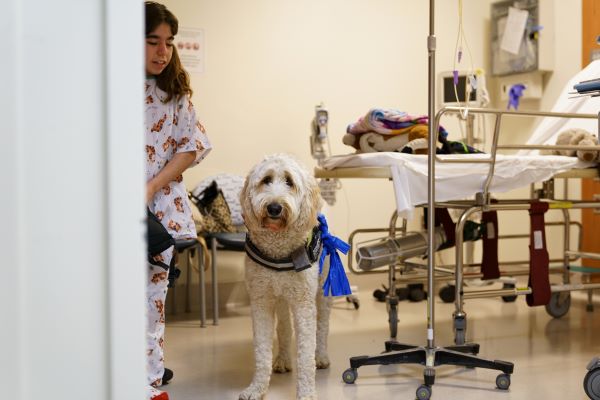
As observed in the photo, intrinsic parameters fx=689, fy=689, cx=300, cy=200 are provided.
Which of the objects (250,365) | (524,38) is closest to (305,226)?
(250,365)

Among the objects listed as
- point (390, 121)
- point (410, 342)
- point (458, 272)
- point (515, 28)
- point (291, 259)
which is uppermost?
point (515, 28)

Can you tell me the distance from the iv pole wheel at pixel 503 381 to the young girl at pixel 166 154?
1.34m

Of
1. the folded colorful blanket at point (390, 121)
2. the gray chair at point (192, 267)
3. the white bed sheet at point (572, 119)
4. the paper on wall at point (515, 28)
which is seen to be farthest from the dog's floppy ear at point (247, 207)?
the paper on wall at point (515, 28)

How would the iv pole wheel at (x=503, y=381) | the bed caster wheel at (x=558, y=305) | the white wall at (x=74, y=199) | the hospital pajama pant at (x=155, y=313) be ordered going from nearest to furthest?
the white wall at (x=74, y=199)
the hospital pajama pant at (x=155, y=313)
the iv pole wheel at (x=503, y=381)
the bed caster wheel at (x=558, y=305)

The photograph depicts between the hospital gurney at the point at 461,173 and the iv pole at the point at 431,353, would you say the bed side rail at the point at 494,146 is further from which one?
the iv pole at the point at 431,353

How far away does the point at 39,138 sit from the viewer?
1.23 meters

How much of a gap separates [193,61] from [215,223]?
4.07 feet

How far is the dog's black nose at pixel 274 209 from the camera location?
2453 mm

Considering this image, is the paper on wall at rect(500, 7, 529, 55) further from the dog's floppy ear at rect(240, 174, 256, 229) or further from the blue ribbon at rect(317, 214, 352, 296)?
the dog's floppy ear at rect(240, 174, 256, 229)

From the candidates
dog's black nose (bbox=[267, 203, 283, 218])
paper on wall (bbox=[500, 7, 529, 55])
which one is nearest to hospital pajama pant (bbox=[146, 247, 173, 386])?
dog's black nose (bbox=[267, 203, 283, 218])

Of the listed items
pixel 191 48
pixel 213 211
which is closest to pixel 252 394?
pixel 213 211

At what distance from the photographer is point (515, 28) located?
5.75 m

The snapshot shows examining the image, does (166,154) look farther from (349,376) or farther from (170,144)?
(349,376)

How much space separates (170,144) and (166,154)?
0.14 ft
